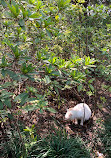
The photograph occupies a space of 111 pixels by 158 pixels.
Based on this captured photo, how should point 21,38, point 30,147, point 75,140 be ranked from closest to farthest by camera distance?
1. point 21,38
2. point 30,147
3. point 75,140

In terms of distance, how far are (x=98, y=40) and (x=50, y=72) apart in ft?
7.09

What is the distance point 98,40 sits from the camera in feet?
10.7

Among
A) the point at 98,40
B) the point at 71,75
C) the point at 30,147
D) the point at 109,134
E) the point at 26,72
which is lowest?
the point at 109,134

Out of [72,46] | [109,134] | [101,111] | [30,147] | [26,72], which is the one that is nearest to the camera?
[26,72]

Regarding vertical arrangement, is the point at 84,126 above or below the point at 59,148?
below

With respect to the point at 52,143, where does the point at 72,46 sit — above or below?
above

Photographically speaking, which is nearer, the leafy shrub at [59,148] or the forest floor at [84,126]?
the leafy shrub at [59,148]

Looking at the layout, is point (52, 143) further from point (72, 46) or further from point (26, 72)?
point (72, 46)

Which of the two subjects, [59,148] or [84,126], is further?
[84,126]

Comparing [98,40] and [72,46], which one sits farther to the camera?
[72,46]

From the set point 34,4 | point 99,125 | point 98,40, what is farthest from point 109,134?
point 34,4

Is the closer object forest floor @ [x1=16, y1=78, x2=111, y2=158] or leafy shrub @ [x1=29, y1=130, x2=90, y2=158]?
leafy shrub @ [x1=29, y1=130, x2=90, y2=158]

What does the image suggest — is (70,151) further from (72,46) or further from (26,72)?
(72,46)

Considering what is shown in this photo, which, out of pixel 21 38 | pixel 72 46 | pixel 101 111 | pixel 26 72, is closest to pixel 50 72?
pixel 26 72
